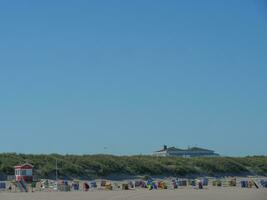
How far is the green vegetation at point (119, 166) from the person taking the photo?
4959cm

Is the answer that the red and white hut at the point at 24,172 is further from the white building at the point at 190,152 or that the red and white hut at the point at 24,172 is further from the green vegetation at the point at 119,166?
the white building at the point at 190,152

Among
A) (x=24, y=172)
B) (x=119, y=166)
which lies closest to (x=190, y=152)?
(x=119, y=166)

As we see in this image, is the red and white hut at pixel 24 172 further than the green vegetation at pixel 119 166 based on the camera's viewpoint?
No

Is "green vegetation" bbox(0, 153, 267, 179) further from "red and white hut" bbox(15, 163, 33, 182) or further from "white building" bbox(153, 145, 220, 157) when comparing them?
"white building" bbox(153, 145, 220, 157)

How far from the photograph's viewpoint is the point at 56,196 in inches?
1351

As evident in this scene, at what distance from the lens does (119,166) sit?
5319cm

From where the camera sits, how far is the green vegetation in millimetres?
49594

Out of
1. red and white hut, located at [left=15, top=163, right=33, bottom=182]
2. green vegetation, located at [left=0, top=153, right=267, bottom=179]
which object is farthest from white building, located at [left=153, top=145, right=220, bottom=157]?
red and white hut, located at [left=15, top=163, right=33, bottom=182]

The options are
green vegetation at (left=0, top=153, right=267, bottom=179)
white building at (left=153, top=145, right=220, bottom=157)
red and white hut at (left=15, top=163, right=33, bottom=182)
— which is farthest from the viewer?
white building at (left=153, top=145, right=220, bottom=157)

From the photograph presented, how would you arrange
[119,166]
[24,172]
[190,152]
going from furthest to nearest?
[190,152] < [119,166] < [24,172]

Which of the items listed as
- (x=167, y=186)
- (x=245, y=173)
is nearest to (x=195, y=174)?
(x=245, y=173)

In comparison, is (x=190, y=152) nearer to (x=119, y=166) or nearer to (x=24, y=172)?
(x=119, y=166)

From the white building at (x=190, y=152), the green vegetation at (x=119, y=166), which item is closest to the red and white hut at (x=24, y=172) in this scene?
the green vegetation at (x=119, y=166)

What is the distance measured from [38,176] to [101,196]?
556 inches
